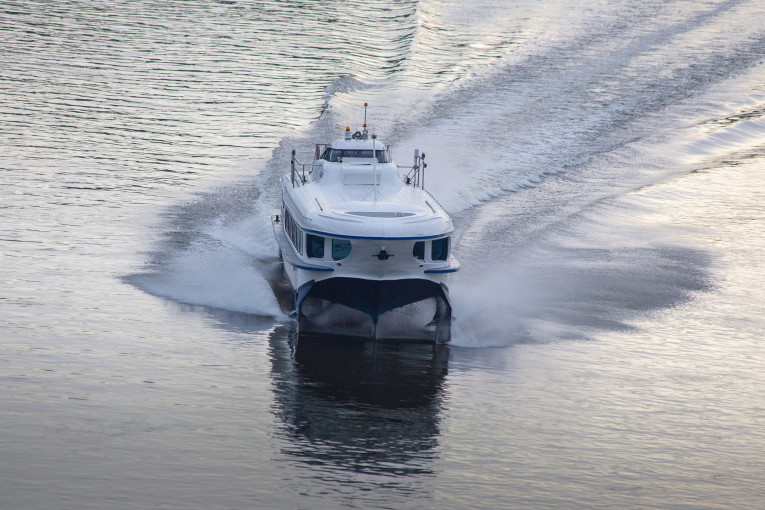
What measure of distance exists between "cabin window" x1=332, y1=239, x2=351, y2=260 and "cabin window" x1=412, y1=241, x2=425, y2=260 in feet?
4.51

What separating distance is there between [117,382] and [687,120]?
27.0 meters

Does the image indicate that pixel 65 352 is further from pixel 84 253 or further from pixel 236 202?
pixel 236 202

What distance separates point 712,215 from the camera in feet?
103

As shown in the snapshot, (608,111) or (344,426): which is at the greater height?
(608,111)

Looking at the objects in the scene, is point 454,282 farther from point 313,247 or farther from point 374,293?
point 313,247

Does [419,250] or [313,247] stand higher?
[419,250]

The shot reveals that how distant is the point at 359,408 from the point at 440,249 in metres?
4.76

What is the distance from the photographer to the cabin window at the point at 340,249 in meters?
21.2

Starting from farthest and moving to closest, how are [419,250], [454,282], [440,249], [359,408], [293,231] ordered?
[454,282]
[293,231]
[440,249]
[419,250]
[359,408]

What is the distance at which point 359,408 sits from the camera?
1808cm

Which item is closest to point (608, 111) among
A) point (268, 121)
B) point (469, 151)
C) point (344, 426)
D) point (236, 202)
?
point (469, 151)

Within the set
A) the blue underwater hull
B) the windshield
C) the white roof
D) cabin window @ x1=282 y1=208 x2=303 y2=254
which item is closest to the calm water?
the blue underwater hull

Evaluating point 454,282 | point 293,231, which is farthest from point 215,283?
point 454,282

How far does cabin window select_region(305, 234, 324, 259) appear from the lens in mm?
21544
